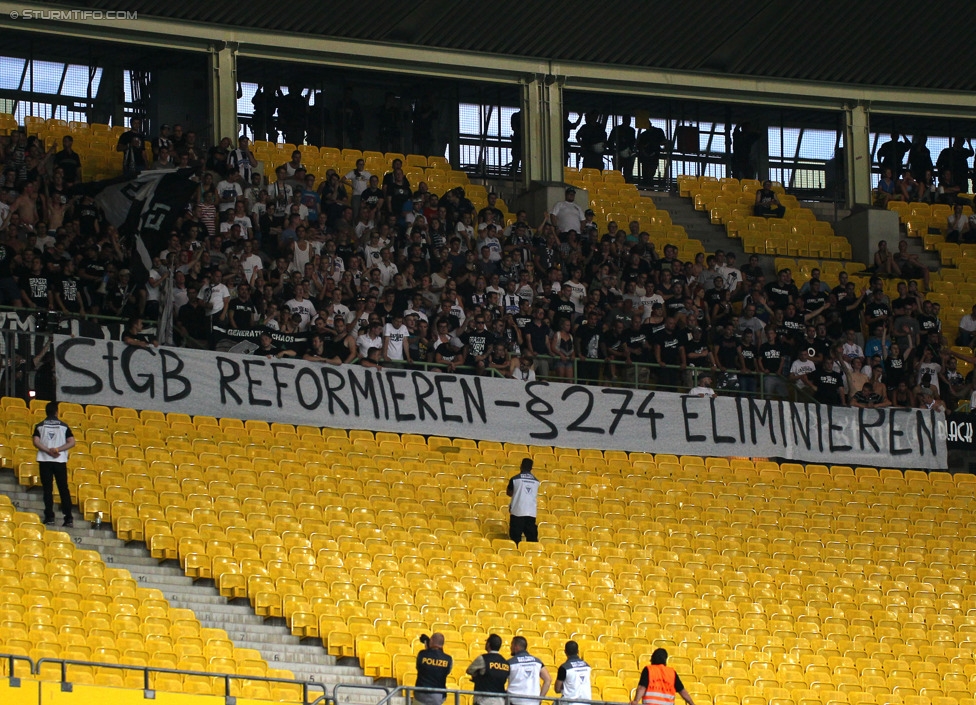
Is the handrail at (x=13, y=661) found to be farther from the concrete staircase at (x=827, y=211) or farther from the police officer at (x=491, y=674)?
the concrete staircase at (x=827, y=211)

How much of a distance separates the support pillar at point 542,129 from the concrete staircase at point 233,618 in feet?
41.2

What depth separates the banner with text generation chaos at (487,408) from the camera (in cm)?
1923

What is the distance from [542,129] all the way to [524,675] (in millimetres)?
15227

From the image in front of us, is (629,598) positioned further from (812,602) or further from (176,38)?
(176,38)

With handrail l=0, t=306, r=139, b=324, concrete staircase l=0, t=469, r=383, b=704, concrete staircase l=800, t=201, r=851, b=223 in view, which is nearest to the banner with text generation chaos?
handrail l=0, t=306, r=139, b=324

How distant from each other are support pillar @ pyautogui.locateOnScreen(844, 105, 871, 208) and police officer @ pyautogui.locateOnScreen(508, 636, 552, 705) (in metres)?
17.1

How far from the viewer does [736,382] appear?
2280 centimetres

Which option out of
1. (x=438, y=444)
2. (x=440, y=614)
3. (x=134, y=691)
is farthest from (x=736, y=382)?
(x=134, y=691)

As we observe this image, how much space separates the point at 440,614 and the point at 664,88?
14.7 metres

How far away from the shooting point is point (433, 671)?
13.1m

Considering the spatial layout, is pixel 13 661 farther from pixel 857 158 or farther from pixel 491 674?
pixel 857 158

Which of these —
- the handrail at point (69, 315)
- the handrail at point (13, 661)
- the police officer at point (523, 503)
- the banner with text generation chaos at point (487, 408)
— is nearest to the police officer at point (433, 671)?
the handrail at point (13, 661)

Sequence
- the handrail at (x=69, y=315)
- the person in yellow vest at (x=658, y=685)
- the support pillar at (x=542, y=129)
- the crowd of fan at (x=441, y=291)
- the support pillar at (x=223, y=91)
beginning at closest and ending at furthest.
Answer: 1. the person in yellow vest at (x=658, y=685)
2. the handrail at (x=69, y=315)
3. the crowd of fan at (x=441, y=291)
4. the support pillar at (x=223, y=91)
5. the support pillar at (x=542, y=129)

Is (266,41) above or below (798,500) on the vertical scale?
above
